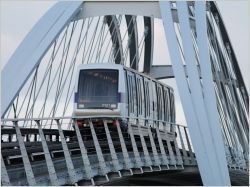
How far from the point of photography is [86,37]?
97.8 feet

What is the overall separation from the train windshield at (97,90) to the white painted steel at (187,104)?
7.31 ft

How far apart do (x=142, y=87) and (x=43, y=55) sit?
15.7ft

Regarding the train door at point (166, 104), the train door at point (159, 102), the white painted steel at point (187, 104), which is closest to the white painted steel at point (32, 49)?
the white painted steel at point (187, 104)

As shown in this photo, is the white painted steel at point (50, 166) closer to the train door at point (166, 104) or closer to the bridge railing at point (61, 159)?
the bridge railing at point (61, 159)

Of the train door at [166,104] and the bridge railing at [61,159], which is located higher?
the train door at [166,104]

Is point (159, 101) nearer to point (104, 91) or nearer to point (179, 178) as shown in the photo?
point (179, 178)

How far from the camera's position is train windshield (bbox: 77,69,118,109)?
2273 centimetres

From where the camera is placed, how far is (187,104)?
22.2 meters

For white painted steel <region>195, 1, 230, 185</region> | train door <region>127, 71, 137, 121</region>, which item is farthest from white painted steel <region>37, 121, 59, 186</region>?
train door <region>127, 71, 137, 121</region>

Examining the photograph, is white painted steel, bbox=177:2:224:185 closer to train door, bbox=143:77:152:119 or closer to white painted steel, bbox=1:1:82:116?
train door, bbox=143:77:152:119

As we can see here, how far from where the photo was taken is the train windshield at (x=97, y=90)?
22.7 metres

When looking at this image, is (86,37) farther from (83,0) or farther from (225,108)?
(225,108)

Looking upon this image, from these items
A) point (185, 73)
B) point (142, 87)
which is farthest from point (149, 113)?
point (185, 73)

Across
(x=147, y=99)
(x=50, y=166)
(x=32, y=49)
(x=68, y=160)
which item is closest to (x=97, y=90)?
(x=32, y=49)
